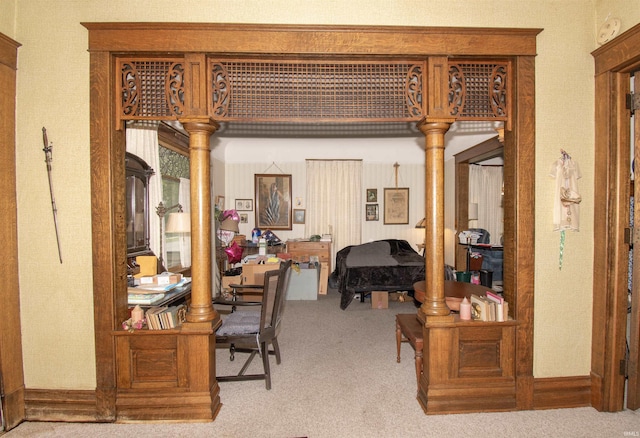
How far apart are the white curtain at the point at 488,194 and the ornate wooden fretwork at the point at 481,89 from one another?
6.71 metres

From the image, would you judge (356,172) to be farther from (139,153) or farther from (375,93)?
(375,93)

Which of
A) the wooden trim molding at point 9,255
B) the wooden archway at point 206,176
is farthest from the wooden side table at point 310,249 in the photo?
the wooden trim molding at point 9,255

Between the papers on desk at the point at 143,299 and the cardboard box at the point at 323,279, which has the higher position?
the papers on desk at the point at 143,299

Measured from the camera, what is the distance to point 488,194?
29.5ft

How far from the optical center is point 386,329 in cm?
456

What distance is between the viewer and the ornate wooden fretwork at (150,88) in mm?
2574

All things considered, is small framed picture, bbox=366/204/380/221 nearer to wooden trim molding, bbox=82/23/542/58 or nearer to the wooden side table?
the wooden side table

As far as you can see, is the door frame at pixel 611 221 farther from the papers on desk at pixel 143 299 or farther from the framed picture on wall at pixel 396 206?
the framed picture on wall at pixel 396 206

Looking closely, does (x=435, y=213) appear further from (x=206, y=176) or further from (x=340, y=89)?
(x=206, y=176)

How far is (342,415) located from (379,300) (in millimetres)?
3134

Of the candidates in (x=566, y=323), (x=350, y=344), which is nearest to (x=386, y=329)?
(x=350, y=344)

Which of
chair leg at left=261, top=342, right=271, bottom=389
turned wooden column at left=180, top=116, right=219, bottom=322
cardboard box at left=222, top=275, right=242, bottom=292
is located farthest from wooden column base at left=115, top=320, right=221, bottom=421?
cardboard box at left=222, top=275, right=242, bottom=292

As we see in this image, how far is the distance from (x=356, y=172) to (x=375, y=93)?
5.26m

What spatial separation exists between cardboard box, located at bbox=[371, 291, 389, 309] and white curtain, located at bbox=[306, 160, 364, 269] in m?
2.39
